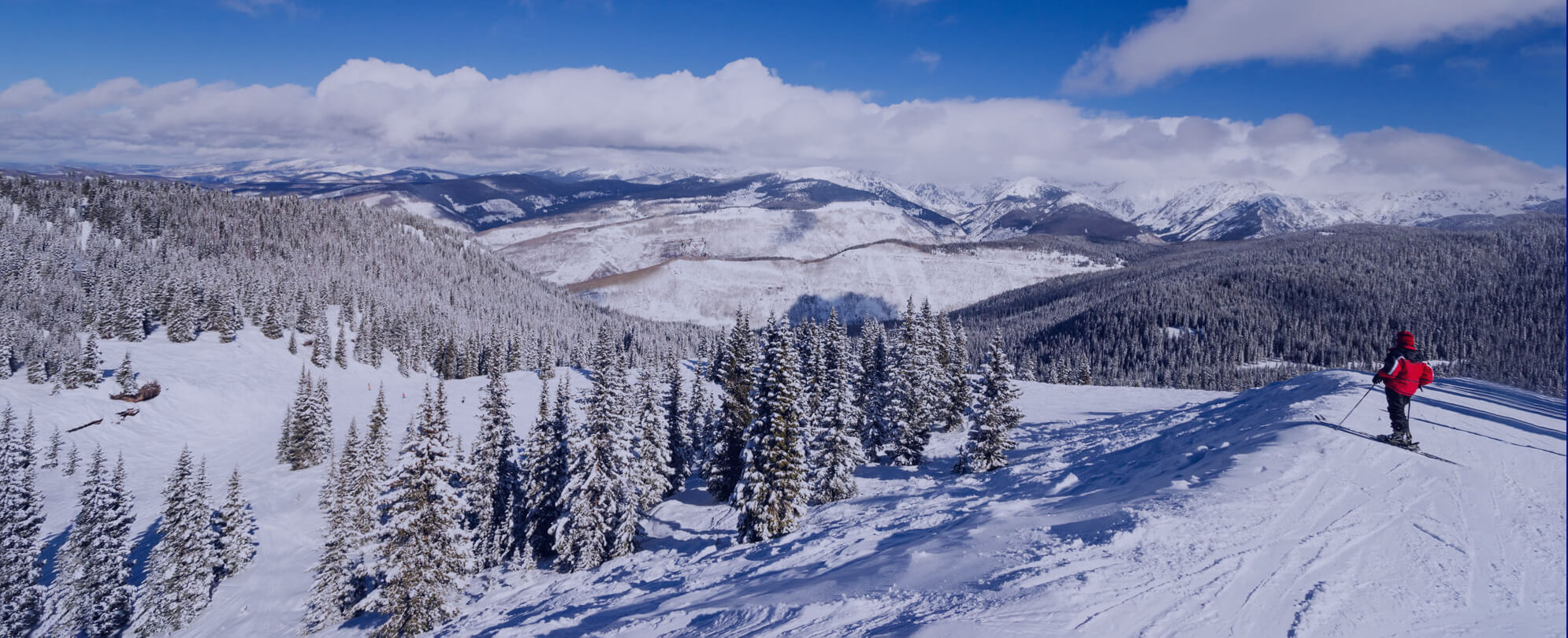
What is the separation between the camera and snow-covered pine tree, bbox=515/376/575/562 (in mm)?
32375

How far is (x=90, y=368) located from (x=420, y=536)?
68.3m

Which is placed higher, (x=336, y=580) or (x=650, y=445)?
(x=650, y=445)

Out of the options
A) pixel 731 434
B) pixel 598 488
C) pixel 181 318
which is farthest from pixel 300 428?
pixel 731 434

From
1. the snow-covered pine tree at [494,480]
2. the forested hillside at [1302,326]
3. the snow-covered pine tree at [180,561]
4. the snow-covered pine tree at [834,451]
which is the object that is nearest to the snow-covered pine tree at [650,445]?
the snow-covered pine tree at [494,480]

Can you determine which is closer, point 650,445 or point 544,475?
point 544,475

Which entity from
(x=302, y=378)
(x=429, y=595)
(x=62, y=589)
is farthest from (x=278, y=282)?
(x=429, y=595)

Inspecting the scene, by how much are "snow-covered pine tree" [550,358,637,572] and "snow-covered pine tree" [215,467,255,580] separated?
25.6 meters

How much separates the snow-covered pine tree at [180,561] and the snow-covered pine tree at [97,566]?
1299 millimetres

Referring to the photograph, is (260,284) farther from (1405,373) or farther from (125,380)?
(1405,373)

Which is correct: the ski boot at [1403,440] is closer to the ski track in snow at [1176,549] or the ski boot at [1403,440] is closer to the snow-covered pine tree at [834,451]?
the ski track in snow at [1176,549]

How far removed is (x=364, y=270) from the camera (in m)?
138

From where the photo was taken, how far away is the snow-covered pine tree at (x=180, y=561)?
35.0 meters

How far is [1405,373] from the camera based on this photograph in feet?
50.3

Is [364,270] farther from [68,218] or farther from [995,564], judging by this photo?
[995,564]
